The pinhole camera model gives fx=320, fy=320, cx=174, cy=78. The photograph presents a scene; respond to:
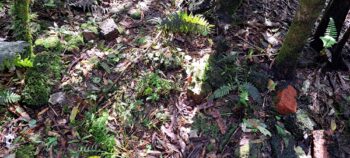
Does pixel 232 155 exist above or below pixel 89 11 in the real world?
below

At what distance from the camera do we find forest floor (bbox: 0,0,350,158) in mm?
3484

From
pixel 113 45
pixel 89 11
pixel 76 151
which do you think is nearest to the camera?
pixel 76 151

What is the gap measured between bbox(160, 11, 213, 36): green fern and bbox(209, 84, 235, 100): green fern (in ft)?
3.37

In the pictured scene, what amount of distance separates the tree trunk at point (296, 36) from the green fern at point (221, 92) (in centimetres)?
75

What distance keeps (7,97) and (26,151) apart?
0.65 m

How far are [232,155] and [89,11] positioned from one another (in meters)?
2.93

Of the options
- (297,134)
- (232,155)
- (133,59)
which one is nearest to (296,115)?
(297,134)

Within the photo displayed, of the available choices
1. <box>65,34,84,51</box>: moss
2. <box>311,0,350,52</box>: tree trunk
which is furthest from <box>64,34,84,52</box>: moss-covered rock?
<box>311,0,350,52</box>: tree trunk

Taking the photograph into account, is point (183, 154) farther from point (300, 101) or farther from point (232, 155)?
point (300, 101)

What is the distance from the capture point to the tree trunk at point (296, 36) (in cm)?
358

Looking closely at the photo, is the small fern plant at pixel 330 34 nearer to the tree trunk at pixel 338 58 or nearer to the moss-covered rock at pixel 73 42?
the tree trunk at pixel 338 58

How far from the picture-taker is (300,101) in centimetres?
411

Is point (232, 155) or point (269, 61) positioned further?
point (269, 61)

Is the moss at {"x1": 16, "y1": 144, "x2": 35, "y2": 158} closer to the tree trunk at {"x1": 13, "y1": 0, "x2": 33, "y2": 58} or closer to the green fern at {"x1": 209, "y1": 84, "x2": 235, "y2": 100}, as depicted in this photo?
the tree trunk at {"x1": 13, "y1": 0, "x2": 33, "y2": 58}
